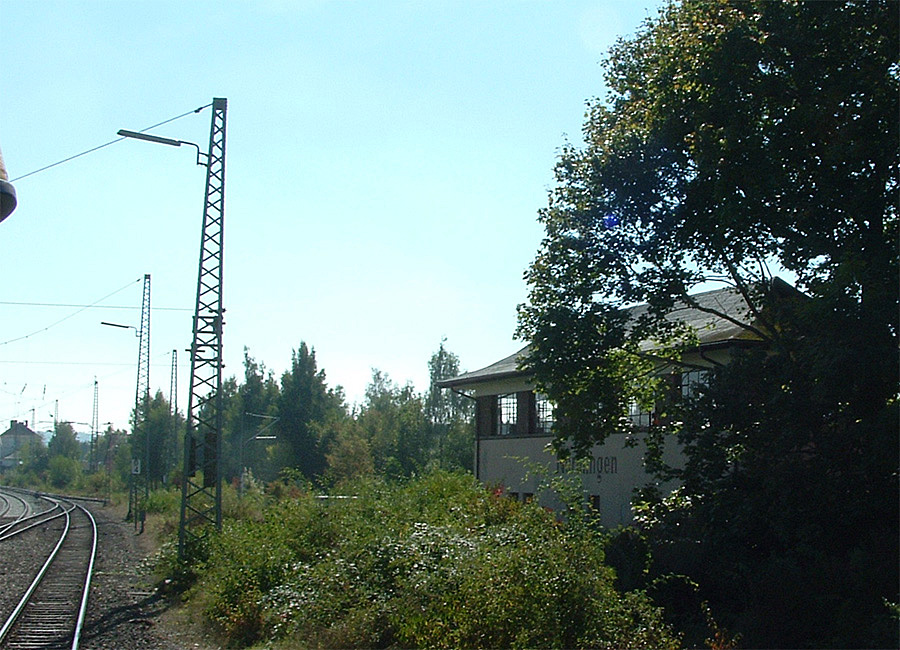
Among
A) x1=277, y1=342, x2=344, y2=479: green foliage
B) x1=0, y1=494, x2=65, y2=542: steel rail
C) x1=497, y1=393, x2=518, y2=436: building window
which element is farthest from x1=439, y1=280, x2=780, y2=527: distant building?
x1=277, y1=342, x2=344, y2=479: green foliage

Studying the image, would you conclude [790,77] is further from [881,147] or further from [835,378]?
[835,378]

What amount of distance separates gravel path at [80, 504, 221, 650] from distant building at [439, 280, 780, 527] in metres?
6.70

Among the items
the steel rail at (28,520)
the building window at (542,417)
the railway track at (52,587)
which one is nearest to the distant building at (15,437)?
the steel rail at (28,520)

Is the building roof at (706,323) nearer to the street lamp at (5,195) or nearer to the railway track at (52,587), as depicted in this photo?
the railway track at (52,587)

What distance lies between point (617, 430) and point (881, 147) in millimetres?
7140

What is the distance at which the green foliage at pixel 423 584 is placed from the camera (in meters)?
10.1

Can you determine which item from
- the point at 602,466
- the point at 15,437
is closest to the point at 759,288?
the point at 602,466

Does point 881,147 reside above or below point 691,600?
above

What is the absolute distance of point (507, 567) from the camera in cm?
1068

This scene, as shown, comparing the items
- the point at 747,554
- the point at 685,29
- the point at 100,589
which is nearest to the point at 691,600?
the point at 747,554

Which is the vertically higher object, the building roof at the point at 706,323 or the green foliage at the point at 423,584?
the building roof at the point at 706,323

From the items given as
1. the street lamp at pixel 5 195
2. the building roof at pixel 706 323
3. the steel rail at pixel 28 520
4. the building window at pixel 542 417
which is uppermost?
the building roof at pixel 706 323

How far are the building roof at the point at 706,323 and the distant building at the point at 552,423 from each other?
2 centimetres

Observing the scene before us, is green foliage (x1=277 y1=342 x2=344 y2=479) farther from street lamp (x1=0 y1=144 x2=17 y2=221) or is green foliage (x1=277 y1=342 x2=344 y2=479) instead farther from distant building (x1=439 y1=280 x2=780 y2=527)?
street lamp (x1=0 y1=144 x2=17 y2=221)
